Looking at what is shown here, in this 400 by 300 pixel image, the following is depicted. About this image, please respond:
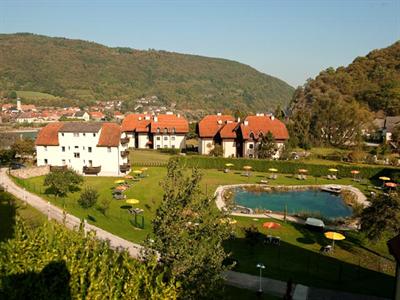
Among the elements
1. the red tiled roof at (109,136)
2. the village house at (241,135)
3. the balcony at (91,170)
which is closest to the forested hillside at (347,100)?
the village house at (241,135)

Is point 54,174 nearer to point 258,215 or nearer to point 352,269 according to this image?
point 258,215

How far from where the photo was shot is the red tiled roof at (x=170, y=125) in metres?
77.5

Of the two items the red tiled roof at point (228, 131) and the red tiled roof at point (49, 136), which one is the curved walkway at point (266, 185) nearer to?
the red tiled roof at point (228, 131)

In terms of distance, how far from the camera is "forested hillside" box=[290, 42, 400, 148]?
80.9m

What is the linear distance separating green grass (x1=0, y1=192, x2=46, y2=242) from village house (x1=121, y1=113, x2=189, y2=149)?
131ft

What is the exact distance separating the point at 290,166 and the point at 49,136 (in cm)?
3695

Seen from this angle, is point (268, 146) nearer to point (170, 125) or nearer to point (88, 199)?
point (170, 125)

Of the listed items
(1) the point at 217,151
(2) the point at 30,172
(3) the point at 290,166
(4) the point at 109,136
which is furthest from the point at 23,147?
(3) the point at 290,166

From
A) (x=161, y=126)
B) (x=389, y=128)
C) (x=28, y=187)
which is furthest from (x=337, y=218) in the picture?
(x=389, y=128)

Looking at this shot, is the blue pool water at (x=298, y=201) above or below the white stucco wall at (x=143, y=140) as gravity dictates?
below

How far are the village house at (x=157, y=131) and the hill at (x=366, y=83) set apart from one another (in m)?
45.9

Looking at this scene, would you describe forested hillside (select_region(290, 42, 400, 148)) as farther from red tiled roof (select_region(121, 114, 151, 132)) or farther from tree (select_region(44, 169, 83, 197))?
tree (select_region(44, 169, 83, 197))

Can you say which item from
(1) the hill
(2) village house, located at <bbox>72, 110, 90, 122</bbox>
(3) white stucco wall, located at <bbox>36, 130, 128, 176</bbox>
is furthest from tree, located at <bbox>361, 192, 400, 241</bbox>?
(2) village house, located at <bbox>72, 110, 90, 122</bbox>

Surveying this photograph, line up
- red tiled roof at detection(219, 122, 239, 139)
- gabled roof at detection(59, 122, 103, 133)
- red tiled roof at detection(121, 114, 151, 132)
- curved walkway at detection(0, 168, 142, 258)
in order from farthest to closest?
red tiled roof at detection(121, 114, 151, 132) → red tiled roof at detection(219, 122, 239, 139) → gabled roof at detection(59, 122, 103, 133) → curved walkway at detection(0, 168, 142, 258)
